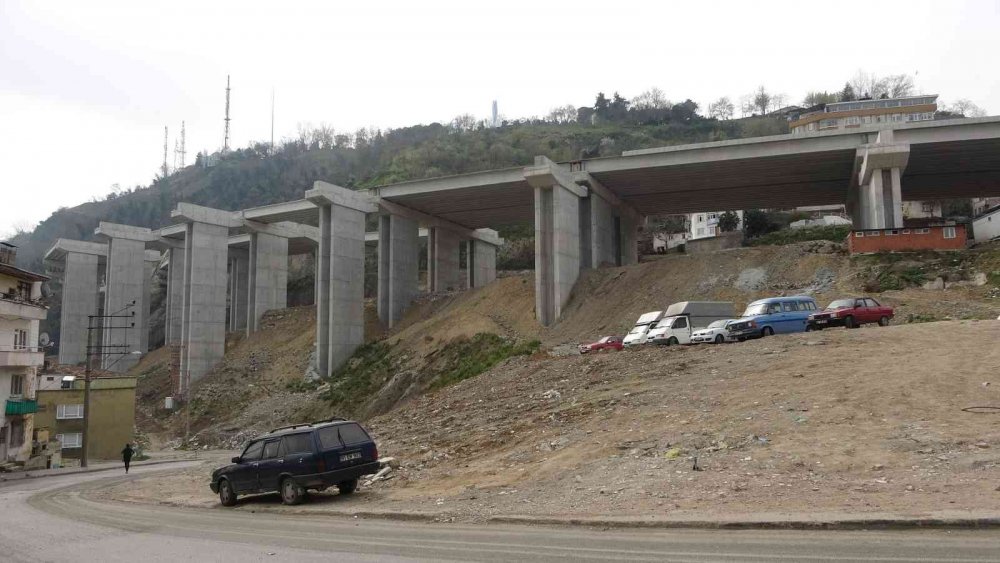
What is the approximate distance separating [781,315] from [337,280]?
32.1 metres

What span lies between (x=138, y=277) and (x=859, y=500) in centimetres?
7238

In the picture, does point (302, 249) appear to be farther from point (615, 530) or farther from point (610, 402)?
point (615, 530)

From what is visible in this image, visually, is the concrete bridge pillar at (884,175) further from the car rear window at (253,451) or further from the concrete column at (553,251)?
the car rear window at (253,451)

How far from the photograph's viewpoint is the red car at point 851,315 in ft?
83.9

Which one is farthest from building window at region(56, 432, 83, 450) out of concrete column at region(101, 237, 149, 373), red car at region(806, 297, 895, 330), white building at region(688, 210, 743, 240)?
white building at region(688, 210, 743, 240)

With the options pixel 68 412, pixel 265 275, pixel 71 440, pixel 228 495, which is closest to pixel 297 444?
pixel 228 495

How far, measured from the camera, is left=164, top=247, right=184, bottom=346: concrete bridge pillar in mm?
71375

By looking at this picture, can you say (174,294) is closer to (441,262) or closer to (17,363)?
(441,262)

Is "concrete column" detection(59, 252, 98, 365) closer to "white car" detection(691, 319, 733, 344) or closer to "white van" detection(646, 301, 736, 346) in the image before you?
"white van" detection(646, 301, 736, 346)

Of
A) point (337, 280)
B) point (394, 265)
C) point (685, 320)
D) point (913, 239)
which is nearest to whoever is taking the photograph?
point (685, 320)

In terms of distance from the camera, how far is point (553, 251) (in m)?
43.8

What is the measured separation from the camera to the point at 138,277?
69875 mm

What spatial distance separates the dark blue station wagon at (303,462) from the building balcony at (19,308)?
25.1 metres

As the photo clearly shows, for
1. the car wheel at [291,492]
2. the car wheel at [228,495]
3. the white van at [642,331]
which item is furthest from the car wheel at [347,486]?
the white van at [642,331]
